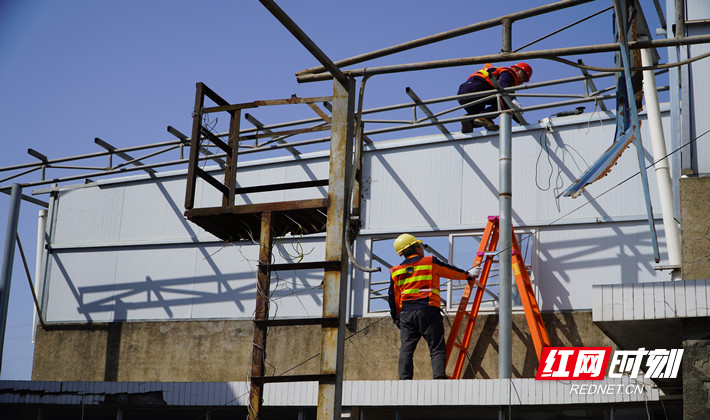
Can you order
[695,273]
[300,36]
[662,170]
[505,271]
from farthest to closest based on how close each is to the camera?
[505,271]
[662,170]
[695,273]
[300,36]

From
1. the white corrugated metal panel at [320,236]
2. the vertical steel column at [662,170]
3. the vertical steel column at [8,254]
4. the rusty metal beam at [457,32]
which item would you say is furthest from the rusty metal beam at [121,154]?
the vertical steel column at [662,170]

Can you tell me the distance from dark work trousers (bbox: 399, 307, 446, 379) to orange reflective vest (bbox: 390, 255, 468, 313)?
21 cm

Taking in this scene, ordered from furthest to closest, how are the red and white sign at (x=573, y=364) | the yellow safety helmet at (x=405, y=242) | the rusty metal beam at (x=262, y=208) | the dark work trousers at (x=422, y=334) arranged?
the yellow safety helmet at (x=405, y=242), the dark work trousers at (x=422, y=334), the red and white sign at (x=573, y=364), the rusty metal beam at (x=262, y=208)

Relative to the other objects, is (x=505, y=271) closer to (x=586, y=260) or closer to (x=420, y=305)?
(x=420, y=305)

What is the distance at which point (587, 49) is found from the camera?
377 inches

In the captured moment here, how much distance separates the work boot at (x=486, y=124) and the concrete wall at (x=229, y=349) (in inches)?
133

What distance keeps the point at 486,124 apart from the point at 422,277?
12.6 ft

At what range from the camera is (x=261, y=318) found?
415 inches

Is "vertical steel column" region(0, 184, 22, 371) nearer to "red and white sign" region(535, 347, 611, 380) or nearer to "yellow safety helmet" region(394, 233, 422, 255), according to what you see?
"yellow safety helmet" region(394, 233, 422, 255)

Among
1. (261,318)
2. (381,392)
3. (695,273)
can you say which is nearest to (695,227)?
(695,273)

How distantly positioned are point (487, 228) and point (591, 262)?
Result: 1.83 metres

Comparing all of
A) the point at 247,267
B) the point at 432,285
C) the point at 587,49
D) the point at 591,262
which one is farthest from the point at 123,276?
the point at 587,49

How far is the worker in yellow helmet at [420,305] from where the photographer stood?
1298 centimetres

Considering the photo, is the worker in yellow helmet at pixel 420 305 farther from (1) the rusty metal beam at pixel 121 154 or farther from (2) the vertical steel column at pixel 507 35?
(1) the rusty metal beam at pixel 121 154
